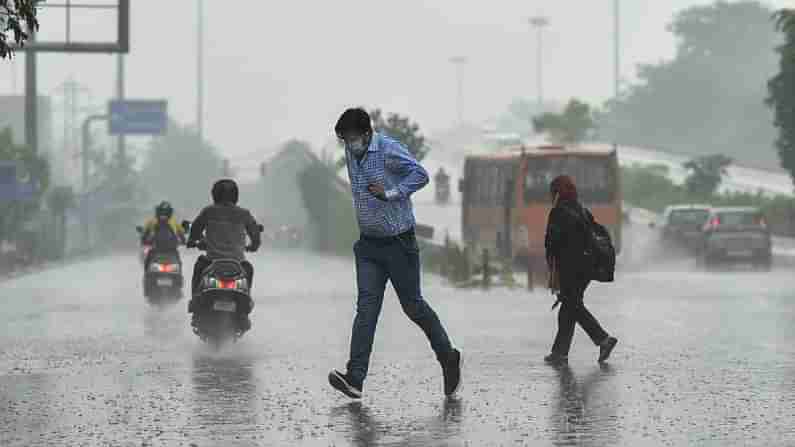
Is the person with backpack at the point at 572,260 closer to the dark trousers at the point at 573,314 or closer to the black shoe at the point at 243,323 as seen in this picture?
the dark trousers at the point at 573,314

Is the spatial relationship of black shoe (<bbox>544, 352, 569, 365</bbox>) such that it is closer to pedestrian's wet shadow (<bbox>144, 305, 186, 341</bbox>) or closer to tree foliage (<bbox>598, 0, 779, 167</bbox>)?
pedestrian's wet shadow (<bbox>144, 305, 186, 341</bbox>)

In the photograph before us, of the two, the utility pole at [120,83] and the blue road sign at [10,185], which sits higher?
the utility pole at [120,83]

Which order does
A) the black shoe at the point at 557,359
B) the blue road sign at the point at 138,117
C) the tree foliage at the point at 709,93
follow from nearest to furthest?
the black shoe at the point at 557,359 → the blue road sign at the point at 138,117 → the tree foliage at the point at 709,93

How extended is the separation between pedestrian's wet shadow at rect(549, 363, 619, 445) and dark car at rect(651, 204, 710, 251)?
34420 millimetres

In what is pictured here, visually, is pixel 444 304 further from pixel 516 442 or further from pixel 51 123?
pixel 51 123

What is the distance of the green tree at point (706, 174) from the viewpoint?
80.7 m

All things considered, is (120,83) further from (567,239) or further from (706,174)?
(567,239)

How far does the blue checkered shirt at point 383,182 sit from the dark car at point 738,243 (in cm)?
3030

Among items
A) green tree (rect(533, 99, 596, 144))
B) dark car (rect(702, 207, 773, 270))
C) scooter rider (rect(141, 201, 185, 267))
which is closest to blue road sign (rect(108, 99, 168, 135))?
green tree (rect(533, 99, 596, 144))

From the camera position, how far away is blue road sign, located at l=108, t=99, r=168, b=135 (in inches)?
3526

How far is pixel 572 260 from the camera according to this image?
1591 cm

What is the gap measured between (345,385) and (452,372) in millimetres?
756

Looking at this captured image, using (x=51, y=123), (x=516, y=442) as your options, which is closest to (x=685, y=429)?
(x=516, y=442)

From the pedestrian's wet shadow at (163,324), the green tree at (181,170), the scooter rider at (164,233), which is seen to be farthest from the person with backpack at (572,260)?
the green tree at (181,170)
